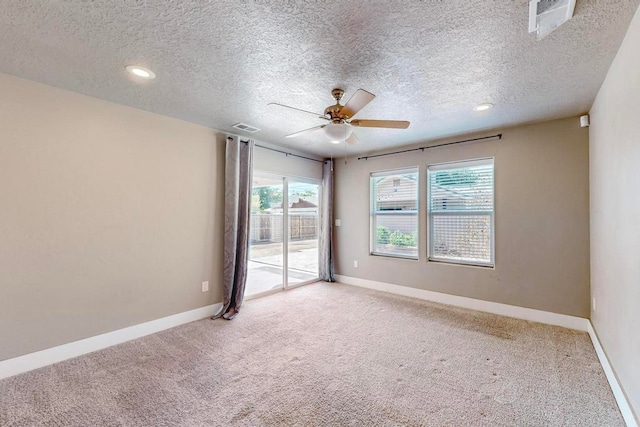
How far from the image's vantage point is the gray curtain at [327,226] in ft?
17.3

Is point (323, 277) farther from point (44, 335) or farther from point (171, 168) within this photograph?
point (44, 335)

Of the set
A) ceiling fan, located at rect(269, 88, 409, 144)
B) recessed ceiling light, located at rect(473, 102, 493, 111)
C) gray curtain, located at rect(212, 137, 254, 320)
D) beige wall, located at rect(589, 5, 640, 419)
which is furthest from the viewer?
gray curtain, located at rect(212, 137, 254, 320)

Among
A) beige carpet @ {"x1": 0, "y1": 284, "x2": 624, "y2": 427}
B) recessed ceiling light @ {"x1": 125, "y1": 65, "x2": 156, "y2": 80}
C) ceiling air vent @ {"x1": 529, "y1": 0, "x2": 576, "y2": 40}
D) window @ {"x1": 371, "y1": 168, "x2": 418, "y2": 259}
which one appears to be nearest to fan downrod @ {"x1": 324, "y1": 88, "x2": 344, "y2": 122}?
ceiling air vent @ {"x1": 529, "y1": 0, "x2": 576, "y2": 40}

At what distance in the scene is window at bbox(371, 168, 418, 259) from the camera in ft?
14.9

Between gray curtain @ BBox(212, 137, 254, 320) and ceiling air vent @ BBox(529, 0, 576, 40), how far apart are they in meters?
3.20

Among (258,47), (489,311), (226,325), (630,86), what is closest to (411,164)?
(489,311)

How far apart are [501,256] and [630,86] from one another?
2407 mm

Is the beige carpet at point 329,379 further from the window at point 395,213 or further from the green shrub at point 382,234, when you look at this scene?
the green shrub at point 382,234

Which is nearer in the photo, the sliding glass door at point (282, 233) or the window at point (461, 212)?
the window at point (461, 212)


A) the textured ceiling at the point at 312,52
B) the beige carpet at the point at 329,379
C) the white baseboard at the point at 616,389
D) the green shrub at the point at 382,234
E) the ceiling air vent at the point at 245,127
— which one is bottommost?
the beige carpet at the point at 329,379

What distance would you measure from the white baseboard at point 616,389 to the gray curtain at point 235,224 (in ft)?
11.7

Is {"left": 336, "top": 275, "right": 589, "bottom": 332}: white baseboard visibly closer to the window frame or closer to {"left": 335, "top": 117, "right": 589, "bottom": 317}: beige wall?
{"left": 335, "top": 117, "right": 589, "bottom": 317}: beige wall

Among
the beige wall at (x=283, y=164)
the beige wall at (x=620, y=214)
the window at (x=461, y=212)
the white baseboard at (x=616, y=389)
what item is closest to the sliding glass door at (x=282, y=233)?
the beige wall at (x=283, y=164)

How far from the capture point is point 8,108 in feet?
7.48
